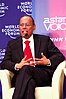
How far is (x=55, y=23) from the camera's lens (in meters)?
4.55

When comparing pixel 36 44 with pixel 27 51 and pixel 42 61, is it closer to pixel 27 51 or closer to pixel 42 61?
pixel 27 51

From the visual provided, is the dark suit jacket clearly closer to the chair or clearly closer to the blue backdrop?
the chair

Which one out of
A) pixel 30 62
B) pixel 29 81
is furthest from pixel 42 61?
pixel 29 81

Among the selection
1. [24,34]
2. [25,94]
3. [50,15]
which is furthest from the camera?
[50,15]

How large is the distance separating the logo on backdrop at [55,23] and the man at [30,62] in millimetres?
655

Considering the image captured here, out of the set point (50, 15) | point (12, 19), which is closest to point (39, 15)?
point (50, 15)

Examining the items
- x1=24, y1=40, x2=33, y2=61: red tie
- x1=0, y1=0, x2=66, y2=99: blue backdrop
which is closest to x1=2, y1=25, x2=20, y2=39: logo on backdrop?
x1=0, y1=0, x2=66, y2=99: blue backdrop

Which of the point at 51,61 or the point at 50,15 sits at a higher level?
the point at 50,15

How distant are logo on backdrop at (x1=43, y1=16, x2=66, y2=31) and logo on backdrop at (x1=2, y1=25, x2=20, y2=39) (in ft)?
1.74

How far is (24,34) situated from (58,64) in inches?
23.4

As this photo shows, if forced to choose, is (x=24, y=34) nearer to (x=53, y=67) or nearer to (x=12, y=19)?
(x=53, y=67)

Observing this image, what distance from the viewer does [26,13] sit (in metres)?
4.78

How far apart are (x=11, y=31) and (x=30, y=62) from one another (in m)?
1.31

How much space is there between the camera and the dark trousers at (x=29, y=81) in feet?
10.6
